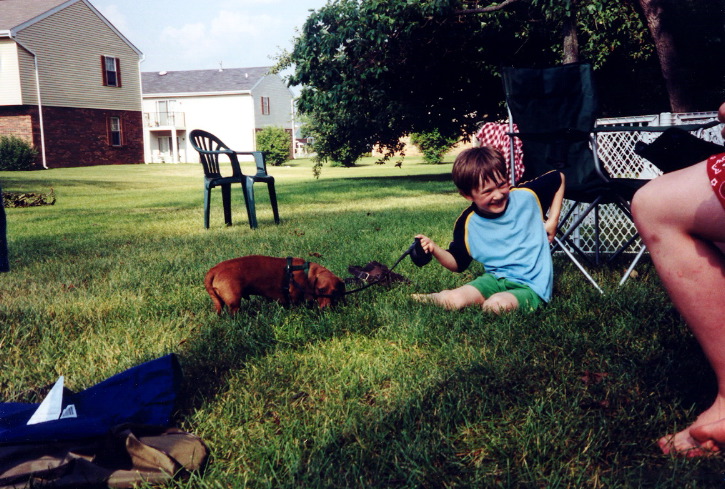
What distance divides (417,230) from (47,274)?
3287mm

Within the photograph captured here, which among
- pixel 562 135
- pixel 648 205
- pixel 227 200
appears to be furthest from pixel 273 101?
pixel 648 205

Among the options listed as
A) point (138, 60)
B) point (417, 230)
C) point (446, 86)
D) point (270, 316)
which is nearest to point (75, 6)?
point (138, 60)

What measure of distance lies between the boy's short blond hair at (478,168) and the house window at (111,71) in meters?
27.5

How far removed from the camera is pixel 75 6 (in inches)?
995

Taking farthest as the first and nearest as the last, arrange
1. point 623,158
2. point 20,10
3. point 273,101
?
point 273,101
point 20,10
point 623,158

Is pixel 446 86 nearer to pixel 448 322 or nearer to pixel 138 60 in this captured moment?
pixel 448 322

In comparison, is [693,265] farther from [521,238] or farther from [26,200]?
[26,200]

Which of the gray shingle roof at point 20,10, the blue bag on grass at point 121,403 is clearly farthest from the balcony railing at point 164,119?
the blue bag on grass at point 121,403

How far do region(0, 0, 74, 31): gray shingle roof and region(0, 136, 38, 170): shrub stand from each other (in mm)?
4560

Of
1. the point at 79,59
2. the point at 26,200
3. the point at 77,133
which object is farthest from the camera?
the point at 79,59

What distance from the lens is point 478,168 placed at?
2.96m

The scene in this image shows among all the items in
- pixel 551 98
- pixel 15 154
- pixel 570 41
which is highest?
pixel 570 41

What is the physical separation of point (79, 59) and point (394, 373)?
27.7 m

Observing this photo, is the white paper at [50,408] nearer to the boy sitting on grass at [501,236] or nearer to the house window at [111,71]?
the boy sitting on grass at [501,236]
